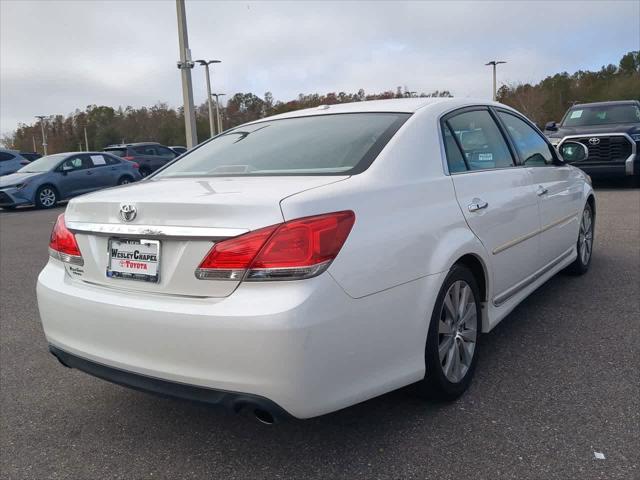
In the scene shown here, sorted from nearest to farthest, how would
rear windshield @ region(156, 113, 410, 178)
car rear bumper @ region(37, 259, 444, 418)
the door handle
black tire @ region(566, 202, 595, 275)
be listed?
1. car rear bumper @ region(37, 259, 444, 418)
2. rear windshield @ region(156, 113, 410, 178)
3. the door handle
4. black tire @ region(566, 202, 595, 275)

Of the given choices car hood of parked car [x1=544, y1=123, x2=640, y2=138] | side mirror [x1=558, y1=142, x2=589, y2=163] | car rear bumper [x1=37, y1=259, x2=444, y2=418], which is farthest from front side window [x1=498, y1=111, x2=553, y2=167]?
car hood of parked car [x1=544, y1=123, x2=640, y2=138]

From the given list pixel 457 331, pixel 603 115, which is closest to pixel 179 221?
pixel 457 331

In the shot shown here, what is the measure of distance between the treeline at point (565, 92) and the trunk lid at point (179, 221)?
49.1m

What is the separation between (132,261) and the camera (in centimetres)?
245

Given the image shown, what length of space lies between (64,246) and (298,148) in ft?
4.10

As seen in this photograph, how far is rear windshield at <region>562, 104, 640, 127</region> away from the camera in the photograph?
12.5 metres

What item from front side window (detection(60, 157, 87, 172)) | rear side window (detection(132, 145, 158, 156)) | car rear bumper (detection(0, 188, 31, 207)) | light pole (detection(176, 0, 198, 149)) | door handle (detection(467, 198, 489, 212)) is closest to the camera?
door handle (detection(467, 198, 489, 212))

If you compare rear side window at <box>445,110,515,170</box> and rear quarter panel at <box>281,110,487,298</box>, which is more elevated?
rear side window at <box>445,110,515,170</box>

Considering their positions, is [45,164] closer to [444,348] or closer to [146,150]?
[146,150]

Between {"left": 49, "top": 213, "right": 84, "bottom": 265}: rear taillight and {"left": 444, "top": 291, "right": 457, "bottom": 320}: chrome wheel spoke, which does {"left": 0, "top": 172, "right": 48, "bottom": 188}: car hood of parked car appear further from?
{"left": 444, "top": 291, "right": 457, "bottom": 320}: chrome wheel spoke

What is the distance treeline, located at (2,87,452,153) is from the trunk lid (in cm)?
5769

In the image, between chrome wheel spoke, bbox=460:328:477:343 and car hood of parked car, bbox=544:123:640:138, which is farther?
car hood of parked car, bbox=544:123:640:138

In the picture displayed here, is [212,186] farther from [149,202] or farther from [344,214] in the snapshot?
[344,214]

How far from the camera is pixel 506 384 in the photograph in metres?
3.15
